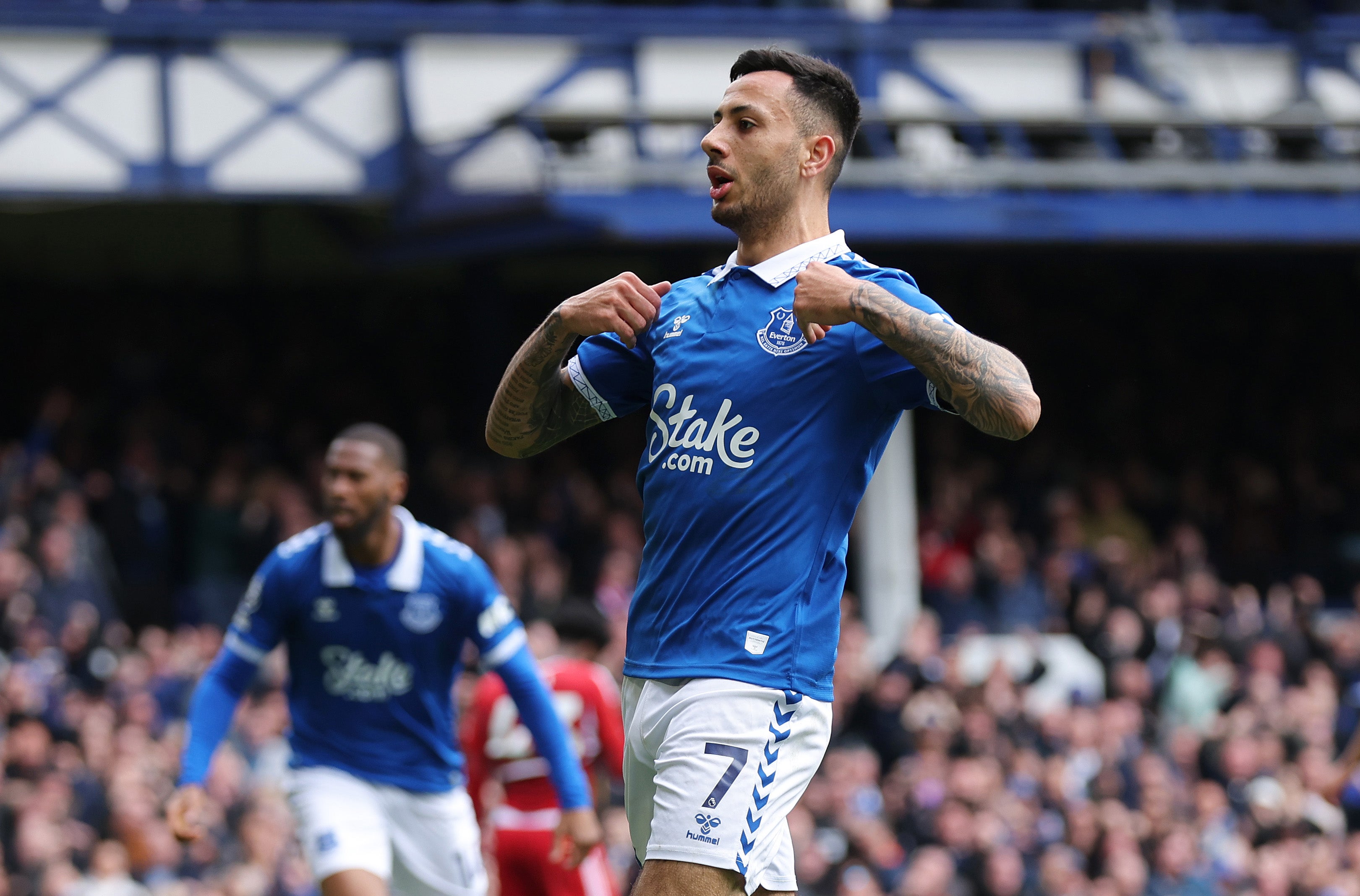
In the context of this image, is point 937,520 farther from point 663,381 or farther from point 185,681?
point 663,381

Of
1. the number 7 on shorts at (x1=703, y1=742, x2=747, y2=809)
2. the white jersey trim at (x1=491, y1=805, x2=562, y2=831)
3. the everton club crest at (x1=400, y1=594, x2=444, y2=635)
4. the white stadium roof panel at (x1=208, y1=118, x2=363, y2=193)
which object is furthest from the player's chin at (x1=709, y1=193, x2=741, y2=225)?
the white stadium roof panel at (x1=208, y1=118, x2=363, y2=193)

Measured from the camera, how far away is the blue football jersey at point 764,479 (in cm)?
443

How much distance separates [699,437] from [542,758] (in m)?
3.66

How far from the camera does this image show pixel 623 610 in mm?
14391

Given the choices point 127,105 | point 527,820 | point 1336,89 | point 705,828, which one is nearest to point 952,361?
point 705,828

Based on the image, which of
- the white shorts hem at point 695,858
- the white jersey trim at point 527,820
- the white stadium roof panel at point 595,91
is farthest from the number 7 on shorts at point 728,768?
the white stadium roof panel at point 595,91

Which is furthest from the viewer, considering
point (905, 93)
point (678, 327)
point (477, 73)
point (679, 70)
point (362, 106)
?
point (905, 93)

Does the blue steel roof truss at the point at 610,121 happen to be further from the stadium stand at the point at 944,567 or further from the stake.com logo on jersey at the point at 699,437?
the stake.com logo on jersey at the point at 699,437

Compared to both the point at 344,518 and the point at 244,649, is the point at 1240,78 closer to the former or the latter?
the point at 344,518

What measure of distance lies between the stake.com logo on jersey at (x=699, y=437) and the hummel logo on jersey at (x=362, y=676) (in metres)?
2.83

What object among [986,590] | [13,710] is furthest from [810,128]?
[986,590]

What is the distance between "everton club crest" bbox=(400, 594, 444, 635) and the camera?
716 centimetres

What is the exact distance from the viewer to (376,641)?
717cm

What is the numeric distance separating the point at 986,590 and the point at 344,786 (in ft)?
31.1
